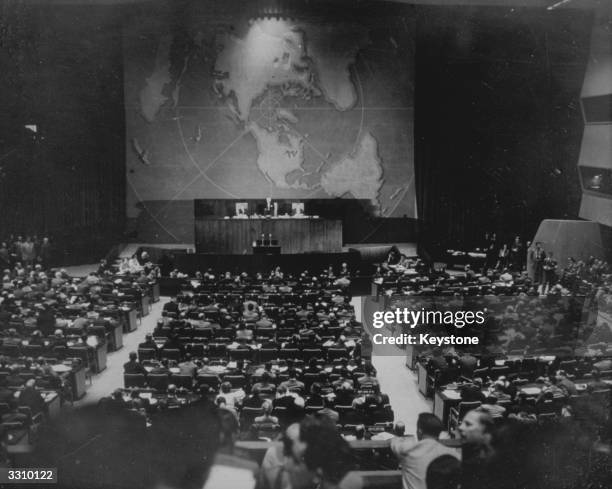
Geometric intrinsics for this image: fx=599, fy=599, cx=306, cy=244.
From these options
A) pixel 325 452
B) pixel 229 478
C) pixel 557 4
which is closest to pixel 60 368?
pixel 229 478

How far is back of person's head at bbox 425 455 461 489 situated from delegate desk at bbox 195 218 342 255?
62.0 feet

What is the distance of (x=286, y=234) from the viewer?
23469mm

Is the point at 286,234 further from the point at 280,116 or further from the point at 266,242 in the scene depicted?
the point at 280,116

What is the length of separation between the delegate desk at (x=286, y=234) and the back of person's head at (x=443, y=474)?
744 inches

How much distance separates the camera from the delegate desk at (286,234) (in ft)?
76.2

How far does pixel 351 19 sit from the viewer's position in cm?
2459

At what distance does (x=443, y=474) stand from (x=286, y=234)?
1917cm

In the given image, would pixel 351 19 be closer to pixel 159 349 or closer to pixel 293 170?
pixel 293 170

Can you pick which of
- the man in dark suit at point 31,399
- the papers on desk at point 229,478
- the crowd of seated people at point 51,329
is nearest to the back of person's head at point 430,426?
the papers on desk at point 229,478

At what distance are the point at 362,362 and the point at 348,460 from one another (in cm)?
720

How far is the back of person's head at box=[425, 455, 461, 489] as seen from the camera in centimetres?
450

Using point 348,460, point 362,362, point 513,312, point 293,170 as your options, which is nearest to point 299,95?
point 293,170

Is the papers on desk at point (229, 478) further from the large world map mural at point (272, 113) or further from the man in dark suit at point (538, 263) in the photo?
the large world map mural at point (272, 113)

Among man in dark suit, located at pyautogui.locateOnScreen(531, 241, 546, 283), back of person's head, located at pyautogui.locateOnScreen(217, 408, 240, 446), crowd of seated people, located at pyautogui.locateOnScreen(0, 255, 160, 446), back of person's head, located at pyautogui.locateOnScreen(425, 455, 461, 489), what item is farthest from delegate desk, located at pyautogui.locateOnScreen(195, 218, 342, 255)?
back of person's head, located at pyautogui.locateOnScreen(425, 455, 461, 489)
